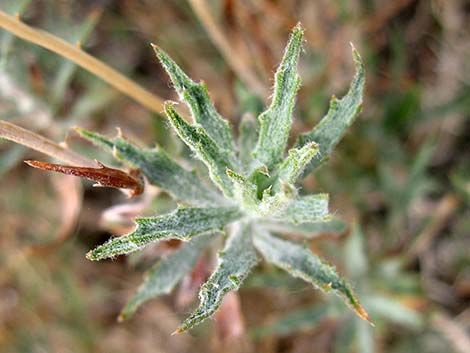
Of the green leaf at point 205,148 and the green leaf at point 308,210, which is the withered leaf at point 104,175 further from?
the green leaf at point 308,210

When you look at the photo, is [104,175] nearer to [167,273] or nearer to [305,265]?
[167,273]

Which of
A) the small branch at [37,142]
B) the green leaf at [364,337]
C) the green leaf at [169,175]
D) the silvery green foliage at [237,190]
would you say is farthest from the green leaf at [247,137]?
the green leaf at [364,337]

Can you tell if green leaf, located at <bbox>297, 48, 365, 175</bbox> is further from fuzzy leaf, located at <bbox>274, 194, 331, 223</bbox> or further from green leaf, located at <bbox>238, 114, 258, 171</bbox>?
green leaf, located at <bbox>238, 114, 258, 171</bbox>

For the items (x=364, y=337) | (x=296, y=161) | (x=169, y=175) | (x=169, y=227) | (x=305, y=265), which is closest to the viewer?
(x=296, y=161)

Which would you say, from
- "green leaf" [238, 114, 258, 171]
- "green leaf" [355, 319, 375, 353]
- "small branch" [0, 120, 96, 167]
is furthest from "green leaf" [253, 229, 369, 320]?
"green leaf" [355, 319, 375, 353]

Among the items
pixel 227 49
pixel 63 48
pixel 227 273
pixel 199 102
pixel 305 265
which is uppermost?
pixel 227 49

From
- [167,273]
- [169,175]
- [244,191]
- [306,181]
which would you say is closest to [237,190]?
[244,191]

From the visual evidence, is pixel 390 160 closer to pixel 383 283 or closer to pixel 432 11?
pixel 383 283
